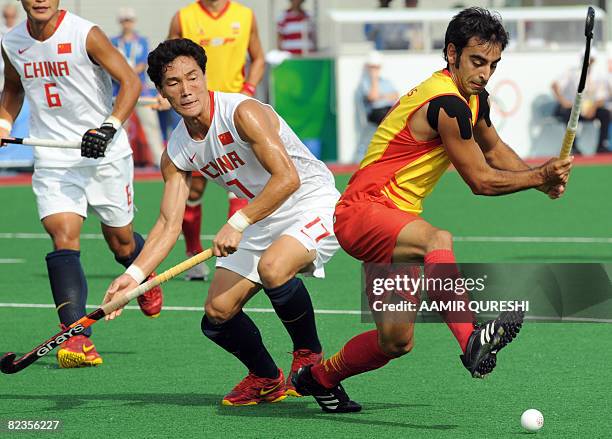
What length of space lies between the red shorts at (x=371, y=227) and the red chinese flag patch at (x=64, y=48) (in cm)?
225

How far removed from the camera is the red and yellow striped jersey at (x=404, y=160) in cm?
565

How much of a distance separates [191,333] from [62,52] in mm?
1745

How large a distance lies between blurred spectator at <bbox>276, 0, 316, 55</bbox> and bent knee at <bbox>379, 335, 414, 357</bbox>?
42.5ft

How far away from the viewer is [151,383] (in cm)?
661

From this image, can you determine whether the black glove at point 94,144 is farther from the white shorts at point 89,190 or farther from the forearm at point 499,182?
the forearm at point 499,182

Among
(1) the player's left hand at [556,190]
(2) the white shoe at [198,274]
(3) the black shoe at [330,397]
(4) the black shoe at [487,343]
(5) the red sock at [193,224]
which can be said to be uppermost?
(1) the player's left hand at [556,190]

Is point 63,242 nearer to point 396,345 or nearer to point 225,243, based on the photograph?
point 225,243

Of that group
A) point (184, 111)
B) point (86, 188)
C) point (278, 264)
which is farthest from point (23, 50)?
point (278, 264)

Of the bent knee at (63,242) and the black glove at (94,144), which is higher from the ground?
the black glove at (94,144)

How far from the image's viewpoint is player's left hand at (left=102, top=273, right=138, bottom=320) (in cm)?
582

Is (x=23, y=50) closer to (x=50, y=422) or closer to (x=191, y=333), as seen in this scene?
(x=191, y=333)

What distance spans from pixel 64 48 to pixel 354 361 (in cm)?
265

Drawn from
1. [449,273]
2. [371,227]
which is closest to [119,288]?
[371,227]

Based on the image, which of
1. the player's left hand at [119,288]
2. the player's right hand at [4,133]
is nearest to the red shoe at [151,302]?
the player's right hand at [4,133]
